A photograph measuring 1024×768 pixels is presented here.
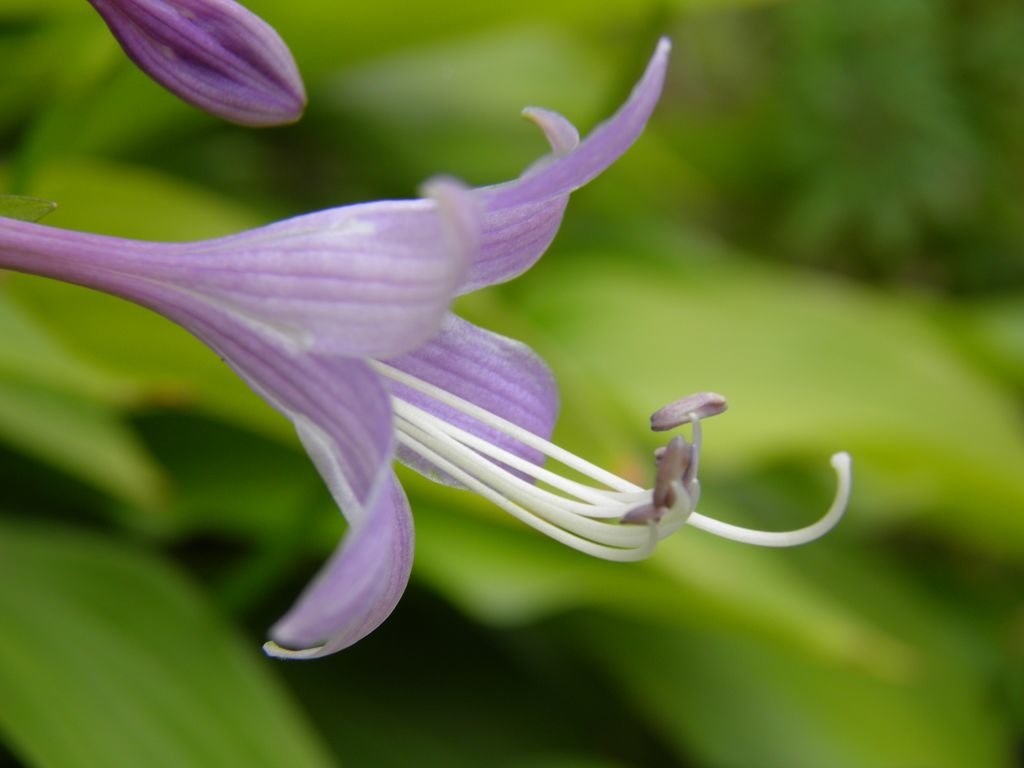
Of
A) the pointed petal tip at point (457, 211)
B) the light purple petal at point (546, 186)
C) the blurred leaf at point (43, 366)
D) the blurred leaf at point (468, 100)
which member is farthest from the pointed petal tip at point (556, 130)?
the blurred leaf at point (468, 100)

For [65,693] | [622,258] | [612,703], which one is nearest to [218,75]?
[65,693]

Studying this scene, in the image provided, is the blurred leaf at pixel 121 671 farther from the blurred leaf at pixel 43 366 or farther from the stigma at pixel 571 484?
the stigma at pixel 571 484

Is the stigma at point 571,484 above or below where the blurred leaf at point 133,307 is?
above

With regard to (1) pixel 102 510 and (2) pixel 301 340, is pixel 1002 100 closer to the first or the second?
(1) pixel 102 510

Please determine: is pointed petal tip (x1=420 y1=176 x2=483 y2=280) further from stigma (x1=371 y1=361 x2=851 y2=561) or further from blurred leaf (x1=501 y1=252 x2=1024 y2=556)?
blurred leaf (x1=501 y1=252 x2=1024 y2=556)

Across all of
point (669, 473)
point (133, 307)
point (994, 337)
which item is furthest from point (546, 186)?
point (994, 337)

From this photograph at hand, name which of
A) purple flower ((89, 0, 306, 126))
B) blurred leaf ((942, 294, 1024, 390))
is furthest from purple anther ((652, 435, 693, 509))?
blurred leaf ((942, 294, 1024, 390))
